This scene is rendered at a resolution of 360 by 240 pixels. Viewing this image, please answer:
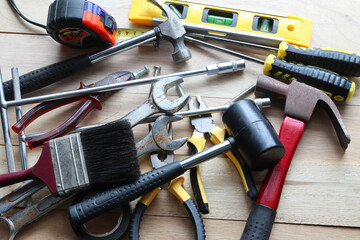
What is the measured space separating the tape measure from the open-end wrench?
0.33 m

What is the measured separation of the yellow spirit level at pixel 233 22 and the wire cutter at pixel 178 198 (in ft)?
1.20

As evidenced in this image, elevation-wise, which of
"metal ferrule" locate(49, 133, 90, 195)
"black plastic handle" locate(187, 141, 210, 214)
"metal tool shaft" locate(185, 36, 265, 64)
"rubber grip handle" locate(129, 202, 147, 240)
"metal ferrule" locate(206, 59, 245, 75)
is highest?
"metal tool shaft" locate(185, 36, 265, 64)

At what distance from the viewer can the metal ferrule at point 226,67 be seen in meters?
1.05

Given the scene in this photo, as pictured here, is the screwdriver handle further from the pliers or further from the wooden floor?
the pliers

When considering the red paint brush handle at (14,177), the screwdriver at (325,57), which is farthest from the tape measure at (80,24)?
the screwdriver at (325,57)

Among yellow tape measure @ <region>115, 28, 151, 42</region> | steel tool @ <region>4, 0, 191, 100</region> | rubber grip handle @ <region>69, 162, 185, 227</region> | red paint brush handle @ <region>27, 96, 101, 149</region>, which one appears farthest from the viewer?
yellow tape measure @ <region>115, 28, 151, 42</region>

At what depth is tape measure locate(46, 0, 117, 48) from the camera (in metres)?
0.99

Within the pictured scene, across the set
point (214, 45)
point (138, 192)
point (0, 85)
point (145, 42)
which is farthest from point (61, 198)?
point (214, 45)

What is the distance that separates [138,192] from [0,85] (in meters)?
0.54

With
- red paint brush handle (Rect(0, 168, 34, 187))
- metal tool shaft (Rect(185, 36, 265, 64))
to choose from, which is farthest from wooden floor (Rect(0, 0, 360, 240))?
red paint brush handle (Rect(0, 168, 34, 187))

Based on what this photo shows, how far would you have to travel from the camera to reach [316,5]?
46.6 inches

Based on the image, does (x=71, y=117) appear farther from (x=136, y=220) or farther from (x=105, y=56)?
(x=136, y=220)

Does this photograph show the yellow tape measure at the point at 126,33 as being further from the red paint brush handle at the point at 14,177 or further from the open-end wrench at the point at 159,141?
the red paint brush handle at the point at 14,177

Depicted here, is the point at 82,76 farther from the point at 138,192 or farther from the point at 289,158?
the point at 289,158
